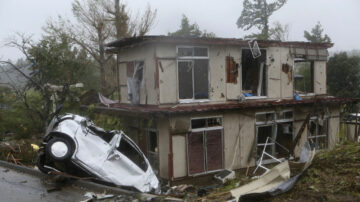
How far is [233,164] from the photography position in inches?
540

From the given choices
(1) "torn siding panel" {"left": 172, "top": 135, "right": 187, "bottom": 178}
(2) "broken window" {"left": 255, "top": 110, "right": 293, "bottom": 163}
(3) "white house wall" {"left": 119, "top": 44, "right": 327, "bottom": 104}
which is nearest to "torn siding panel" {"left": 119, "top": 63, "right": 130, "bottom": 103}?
(3) "white house wall" {"left": 119, "top": 44, "right": 327, "bottom": 104}

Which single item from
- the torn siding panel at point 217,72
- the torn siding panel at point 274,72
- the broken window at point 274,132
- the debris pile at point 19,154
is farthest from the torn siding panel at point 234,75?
the debris pile at point 19,154

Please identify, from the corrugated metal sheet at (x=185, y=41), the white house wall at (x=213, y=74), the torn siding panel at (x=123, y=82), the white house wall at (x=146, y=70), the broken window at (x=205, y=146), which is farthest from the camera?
the torn siding panel at (x=123, y=82)

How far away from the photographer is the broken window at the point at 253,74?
1478 centimetres

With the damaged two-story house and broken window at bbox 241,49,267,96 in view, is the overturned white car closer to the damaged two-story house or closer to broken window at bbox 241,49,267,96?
the damaged two-story house

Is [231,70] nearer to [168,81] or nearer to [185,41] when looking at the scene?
[185,41]

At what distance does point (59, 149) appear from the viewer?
25.8 ft

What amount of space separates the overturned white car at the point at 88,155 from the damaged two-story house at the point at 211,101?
9.69ft

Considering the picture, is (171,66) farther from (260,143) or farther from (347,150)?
(347,150)

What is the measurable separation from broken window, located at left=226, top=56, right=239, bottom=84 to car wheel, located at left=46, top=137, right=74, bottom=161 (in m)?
7.57

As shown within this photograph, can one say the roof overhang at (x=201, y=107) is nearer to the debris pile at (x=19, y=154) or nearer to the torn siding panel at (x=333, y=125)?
the torn siding panel at (x=333, y=125)

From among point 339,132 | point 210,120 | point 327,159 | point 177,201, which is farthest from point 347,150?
point 339,132

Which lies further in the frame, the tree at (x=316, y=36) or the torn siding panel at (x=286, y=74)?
the tree at (x=316, y=36)

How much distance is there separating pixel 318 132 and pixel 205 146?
682 centimetres
